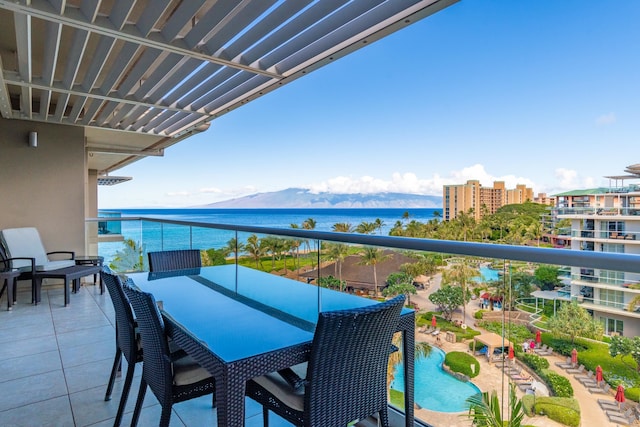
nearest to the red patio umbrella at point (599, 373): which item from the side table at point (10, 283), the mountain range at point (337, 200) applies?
the side table at point (10, 283)

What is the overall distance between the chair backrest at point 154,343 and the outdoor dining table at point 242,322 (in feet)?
0.24

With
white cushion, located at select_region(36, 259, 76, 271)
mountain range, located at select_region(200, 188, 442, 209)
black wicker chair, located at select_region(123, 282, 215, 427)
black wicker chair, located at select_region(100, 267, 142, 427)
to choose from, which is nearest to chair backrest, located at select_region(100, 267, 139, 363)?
black wicker chair, located at select_region(100, 267, 142, 427)

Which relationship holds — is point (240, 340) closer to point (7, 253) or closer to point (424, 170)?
point (7, 253)

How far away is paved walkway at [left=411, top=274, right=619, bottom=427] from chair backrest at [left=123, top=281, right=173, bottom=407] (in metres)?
1.22

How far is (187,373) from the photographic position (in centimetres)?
178

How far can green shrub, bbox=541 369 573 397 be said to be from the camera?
1.77 m

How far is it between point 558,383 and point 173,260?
3119 mm

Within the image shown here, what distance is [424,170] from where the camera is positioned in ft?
121

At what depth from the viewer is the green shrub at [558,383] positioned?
1.77 m

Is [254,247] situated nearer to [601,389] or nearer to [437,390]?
[437,390]

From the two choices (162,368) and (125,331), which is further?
(125,331)

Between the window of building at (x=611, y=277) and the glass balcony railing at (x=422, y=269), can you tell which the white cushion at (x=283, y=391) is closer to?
the glass balcony railing at (x=422, y=269)

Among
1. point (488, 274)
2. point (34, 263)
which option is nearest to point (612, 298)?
point (488, 274)

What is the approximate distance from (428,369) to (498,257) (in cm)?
89
